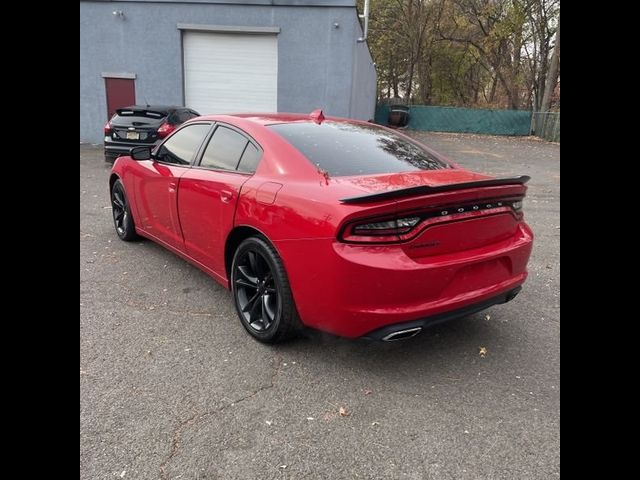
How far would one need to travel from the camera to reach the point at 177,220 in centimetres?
416

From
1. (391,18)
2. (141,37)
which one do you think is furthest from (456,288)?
(391,18)

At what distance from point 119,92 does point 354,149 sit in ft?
48.4

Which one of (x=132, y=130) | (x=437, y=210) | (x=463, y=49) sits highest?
(x=463, y=49)

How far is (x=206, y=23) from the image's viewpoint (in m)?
15.0

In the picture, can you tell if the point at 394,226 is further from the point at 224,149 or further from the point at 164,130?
the point at 164,130

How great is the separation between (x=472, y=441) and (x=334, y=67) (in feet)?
45.2

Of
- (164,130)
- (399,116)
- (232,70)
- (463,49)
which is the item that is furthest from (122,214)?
(463,49)

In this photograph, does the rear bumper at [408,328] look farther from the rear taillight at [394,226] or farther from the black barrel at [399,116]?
the black barrel at [399,116]

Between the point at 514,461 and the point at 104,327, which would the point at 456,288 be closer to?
the point at 514,461

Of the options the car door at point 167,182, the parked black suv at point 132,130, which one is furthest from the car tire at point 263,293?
the parked black suv at point 132,130

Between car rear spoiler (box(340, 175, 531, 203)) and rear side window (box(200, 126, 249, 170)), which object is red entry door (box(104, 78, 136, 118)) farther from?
car rear spoiler (box(340, 175, 531, 203))

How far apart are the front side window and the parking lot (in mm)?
1127

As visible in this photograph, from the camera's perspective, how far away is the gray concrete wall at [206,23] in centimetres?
1462

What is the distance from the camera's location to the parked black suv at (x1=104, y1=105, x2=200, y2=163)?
32.6 feet
